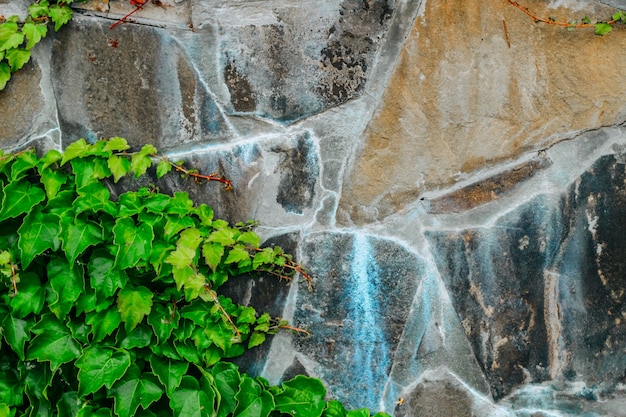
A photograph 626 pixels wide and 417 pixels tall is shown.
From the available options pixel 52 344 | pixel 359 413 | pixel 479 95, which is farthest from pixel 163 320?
pixel 479 95

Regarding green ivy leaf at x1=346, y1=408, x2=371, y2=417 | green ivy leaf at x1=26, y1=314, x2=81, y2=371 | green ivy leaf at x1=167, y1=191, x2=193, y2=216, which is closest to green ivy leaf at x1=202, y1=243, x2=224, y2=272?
green ivy leaf at x1=167, y1=191, x2=193, y2=216

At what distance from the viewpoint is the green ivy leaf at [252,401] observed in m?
1.98

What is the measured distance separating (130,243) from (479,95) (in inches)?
42.4

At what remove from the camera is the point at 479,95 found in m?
1.93

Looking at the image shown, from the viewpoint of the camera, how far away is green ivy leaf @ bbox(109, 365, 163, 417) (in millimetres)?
1928

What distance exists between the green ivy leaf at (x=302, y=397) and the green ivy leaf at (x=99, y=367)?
47cm

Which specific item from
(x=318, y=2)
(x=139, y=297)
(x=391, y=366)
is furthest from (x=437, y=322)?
(x=318, y=2)

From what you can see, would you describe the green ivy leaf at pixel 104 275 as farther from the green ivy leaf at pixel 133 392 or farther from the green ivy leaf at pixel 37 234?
the green ivy leaf at pixel 133 392

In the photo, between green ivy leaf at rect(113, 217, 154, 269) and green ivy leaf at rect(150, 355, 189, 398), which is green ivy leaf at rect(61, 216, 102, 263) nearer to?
green ivy leaf at rect(113, 217, 154, 269)

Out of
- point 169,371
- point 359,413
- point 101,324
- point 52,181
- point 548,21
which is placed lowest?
point 359,413

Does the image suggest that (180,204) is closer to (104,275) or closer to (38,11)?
(104,275)

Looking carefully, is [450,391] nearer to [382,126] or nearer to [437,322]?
[437,322]

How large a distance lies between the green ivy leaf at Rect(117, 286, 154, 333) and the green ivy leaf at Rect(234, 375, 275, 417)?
0.35 meters

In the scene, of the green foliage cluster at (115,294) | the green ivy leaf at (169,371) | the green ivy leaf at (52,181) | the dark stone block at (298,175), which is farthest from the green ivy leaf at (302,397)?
the green ivy leaf at (52,181)
